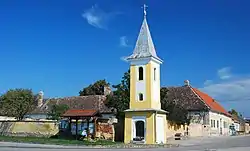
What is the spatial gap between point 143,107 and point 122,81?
26.5ft

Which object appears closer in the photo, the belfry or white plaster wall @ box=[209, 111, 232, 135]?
the belfry

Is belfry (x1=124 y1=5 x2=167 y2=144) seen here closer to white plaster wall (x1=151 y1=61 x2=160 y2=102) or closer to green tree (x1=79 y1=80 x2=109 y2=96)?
white plaster wall (x1=151 y1=61 x2=160 y2=102)

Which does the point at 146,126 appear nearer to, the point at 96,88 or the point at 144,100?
the point at 144,100

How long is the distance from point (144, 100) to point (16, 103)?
91.7ft

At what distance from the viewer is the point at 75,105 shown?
69.0 m

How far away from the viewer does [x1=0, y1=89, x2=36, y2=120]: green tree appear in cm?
5515

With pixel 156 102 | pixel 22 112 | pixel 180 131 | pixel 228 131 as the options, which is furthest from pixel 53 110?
pixel 228 131

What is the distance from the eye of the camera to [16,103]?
5506cm

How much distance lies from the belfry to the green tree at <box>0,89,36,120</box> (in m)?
26.3

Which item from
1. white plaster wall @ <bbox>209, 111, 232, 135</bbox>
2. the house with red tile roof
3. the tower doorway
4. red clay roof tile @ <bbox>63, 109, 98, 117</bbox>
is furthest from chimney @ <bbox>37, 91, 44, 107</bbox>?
the tower doorway

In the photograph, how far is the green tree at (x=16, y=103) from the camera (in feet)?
181

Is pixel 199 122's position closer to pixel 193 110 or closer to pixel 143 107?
pixel 193 110

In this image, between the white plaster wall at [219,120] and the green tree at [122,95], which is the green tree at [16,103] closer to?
the green tree at [122,95]

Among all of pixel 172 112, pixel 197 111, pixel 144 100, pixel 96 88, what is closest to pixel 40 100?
pixel 96 88
